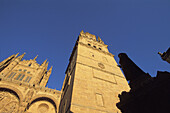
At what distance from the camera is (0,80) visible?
1781 cm

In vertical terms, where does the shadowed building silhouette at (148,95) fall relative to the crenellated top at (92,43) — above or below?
below

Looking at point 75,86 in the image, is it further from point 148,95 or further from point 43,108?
point 43,108

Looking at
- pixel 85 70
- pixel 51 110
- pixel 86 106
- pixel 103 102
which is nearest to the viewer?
pixel 86 106

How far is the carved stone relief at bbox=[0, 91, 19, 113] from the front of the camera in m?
15.7

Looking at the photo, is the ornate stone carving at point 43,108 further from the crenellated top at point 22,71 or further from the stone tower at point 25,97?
the crenellated top at point 22,71

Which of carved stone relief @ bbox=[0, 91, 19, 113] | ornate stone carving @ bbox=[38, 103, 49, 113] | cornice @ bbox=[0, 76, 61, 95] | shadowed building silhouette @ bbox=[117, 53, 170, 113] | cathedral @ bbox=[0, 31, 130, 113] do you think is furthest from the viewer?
cornice @ bbox=[0, 76, 61, 95]

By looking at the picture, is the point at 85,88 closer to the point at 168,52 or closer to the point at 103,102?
the point at 103,102

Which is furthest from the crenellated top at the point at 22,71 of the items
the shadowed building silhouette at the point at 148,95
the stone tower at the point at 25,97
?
the shadowed building silhouette at the point at 148,95

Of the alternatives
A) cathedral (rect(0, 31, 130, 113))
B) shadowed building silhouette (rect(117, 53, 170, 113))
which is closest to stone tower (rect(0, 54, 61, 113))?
cathedral (rect(0, 31, 130, 113))

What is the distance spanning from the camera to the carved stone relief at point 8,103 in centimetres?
1566

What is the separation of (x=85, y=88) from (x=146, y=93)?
6.40 m

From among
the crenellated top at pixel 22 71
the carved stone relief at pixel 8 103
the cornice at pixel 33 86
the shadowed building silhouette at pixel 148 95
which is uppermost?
the crenellated top at pixel 22 71

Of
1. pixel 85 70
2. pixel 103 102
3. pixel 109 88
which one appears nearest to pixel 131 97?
pixel 103 102

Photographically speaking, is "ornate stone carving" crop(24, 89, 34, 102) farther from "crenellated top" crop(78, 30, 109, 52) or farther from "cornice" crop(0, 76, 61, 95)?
"crenellated top" crop(78, 30, 109, 52)
